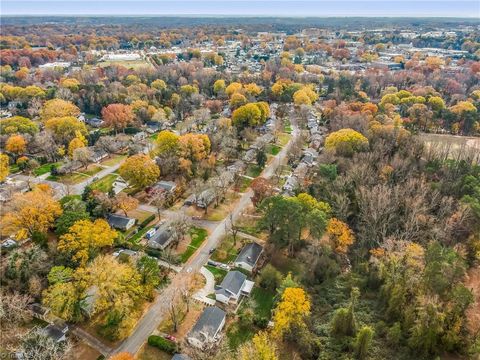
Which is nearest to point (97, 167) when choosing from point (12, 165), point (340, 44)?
point (12, 165)

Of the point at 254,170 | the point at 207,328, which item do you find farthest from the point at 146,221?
the point at 254,170

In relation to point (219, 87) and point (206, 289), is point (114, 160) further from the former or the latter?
point (219, 87)

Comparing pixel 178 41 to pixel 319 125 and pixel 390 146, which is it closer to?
pixel 319 125

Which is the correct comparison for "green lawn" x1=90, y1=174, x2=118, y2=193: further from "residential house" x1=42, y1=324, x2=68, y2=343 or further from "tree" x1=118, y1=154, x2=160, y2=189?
"residential house" x1=42, y1=324, x2=68, y2=343

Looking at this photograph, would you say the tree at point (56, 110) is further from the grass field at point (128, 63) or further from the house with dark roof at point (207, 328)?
the grass field at point (128, 63)

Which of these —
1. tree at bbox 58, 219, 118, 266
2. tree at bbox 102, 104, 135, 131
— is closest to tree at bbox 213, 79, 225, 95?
tree at bbox 102, 104, 135, 131

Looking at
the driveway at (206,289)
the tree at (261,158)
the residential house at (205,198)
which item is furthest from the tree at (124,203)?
the tree at (261,158)
